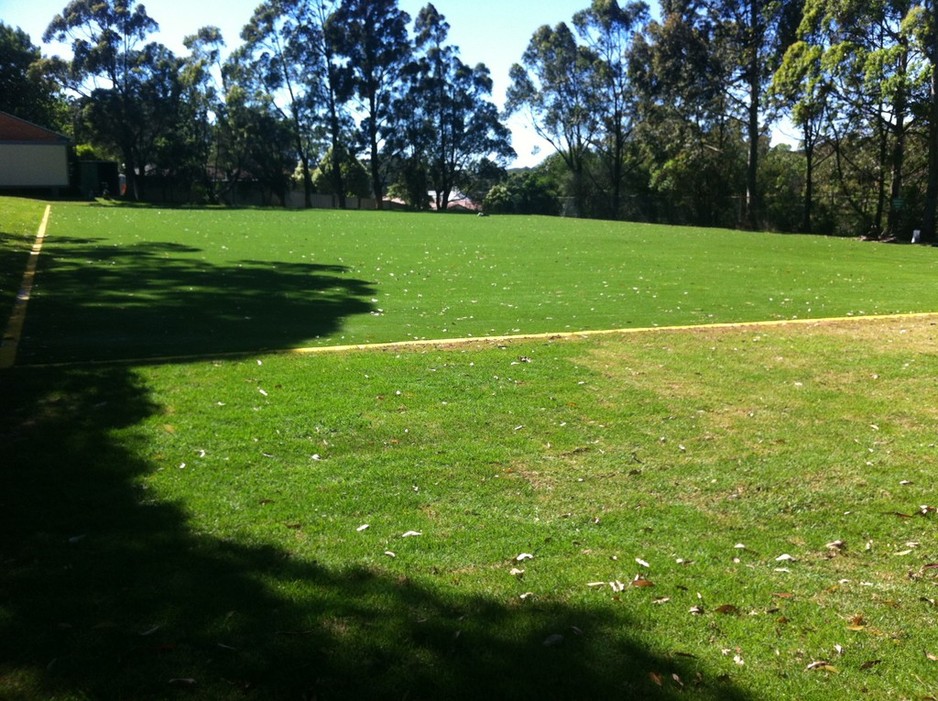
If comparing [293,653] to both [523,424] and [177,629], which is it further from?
[523,424]

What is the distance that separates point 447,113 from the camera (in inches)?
2557

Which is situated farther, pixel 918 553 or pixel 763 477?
pixel 763 477

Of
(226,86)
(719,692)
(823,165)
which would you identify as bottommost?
(719,692)

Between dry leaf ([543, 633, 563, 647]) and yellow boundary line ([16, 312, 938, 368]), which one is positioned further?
yellow boundary line ([16, 312, 938, 368])

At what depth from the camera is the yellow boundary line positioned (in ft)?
26.1

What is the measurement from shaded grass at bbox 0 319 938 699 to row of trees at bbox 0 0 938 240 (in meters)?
26.8

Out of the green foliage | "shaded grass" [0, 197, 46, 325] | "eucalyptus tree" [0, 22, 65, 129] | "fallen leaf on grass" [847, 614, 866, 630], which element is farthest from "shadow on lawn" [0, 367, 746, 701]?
"eucalyptus tree" [0, 22, 65, 129]

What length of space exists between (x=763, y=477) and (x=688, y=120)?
41.9 m

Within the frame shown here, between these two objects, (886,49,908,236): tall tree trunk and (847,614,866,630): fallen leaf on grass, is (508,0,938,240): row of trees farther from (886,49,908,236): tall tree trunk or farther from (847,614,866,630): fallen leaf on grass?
(847,614,866,630): fallen leaf on grass

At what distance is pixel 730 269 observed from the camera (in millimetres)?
17875

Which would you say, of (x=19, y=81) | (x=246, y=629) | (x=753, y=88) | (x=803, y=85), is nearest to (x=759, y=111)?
(x=753, y=88)

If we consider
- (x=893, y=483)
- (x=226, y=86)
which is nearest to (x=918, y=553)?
(x=893, y=483)

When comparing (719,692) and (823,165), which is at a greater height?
(823,165)

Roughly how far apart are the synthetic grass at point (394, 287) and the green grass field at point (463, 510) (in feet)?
0.60
